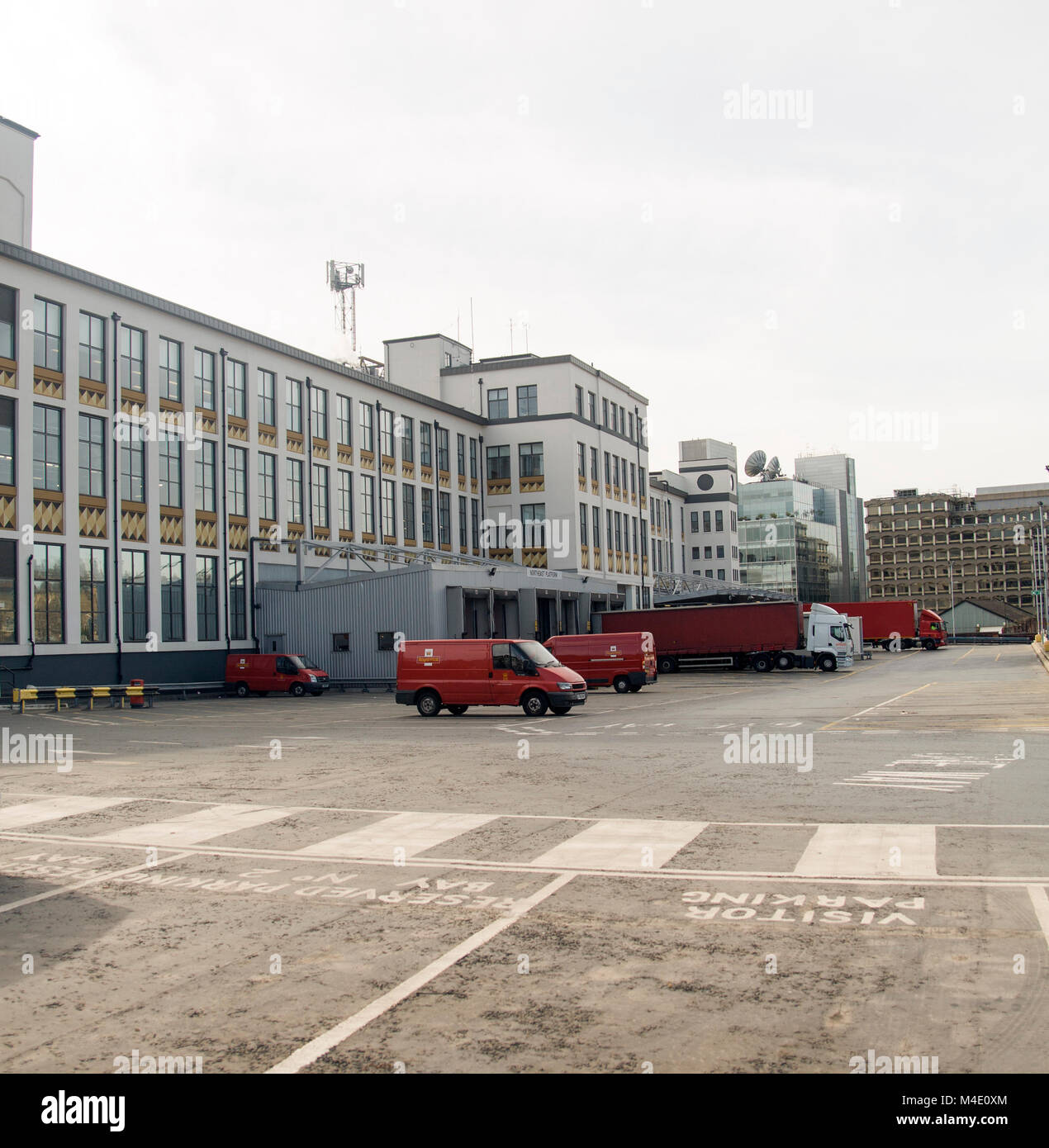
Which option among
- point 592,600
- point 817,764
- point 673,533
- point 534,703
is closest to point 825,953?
point 817,764

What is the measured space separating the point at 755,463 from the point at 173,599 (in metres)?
116

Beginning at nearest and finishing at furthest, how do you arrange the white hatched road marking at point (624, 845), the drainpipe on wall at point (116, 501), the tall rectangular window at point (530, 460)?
the white hatched road marking at point (624, 845), the drainpipe on wall at point (116, 501), the tall rectangular window at point (530, 460)

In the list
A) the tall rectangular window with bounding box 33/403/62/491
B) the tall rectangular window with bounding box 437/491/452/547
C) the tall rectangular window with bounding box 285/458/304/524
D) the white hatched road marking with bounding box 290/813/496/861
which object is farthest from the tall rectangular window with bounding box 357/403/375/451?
the white hatched road marking with bounding box 290/813/496/861

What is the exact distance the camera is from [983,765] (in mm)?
15930

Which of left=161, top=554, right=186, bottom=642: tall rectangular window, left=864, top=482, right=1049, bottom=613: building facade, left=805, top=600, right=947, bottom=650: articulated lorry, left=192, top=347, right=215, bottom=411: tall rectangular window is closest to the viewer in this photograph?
left=161, top=554, right=186, bottom=642: tall rectangular window

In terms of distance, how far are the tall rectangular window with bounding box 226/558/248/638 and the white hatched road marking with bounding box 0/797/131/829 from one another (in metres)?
33.4

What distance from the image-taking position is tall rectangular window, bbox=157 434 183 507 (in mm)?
43906

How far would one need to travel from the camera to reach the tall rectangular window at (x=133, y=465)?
4188cm

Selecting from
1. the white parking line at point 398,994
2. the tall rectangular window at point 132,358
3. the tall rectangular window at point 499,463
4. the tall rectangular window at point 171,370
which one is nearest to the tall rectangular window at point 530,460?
the tall rectangular window at point 499,463

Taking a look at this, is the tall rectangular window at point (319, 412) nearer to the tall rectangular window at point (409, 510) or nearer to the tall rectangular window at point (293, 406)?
the tall rectangular window at point (293, 406)

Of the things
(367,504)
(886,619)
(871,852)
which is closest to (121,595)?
(367,504)

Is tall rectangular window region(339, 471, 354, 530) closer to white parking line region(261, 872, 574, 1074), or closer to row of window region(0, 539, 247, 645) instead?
row of window region(0, 539, 247, 645)

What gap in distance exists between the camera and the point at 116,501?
41.3m

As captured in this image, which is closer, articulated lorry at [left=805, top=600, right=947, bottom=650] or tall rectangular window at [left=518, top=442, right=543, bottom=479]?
tall rectangular window at [left=518, top=442, right=543, bottom=479]
